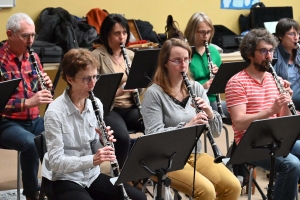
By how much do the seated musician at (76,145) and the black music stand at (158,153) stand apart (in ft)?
0.44

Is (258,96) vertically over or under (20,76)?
under

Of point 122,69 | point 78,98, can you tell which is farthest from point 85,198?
point 122,69

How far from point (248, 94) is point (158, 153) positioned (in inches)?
34.0

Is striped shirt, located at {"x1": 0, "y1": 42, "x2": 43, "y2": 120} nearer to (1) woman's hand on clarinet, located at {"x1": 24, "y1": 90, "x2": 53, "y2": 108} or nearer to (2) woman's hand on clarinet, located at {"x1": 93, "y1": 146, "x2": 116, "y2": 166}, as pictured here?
(1) woman's hand on clarinet, located at {"x1": 24, "y1": 90, "x2": 53, "y2": 108}

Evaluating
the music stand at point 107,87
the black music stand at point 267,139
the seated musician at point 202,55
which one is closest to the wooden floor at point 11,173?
the seated musician at point 202,55

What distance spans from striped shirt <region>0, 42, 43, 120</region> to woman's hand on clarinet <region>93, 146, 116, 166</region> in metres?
1.10

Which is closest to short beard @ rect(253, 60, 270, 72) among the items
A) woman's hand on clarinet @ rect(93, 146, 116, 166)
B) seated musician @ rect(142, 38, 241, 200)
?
seated musician @ rect(142, 38, 241, 200)

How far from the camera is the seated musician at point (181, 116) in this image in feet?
9.93

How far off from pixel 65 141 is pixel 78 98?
0.75ft

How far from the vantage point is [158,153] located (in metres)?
2.67

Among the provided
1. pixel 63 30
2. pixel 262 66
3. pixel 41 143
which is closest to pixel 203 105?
pixel 262 66

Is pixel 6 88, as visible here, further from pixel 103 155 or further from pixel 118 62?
pixel 118 62

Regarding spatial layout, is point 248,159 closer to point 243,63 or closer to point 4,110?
point 243,63

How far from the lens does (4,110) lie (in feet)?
11.8
